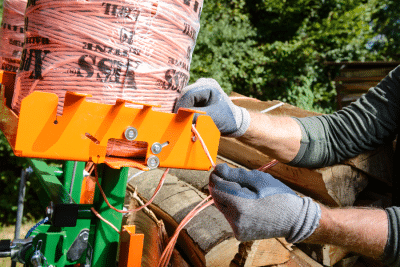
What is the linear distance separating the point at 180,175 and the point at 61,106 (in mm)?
1661

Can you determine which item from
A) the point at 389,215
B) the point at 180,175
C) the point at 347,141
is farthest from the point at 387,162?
the point at 180,175

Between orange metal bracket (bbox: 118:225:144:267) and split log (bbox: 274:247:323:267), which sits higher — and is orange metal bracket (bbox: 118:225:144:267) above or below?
above

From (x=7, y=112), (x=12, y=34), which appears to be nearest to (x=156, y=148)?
(x=7, y=112)

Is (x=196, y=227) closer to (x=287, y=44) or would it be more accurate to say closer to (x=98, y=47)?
(x=98, y=47)

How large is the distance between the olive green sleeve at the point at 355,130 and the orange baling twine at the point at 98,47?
114 cm

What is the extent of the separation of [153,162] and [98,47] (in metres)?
0.38

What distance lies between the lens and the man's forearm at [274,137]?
1.74m

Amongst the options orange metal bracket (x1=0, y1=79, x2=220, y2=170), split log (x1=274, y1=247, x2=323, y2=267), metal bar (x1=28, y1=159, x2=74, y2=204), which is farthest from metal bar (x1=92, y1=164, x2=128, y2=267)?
split log (x1=274, y1=247, x2=323, y2=267)

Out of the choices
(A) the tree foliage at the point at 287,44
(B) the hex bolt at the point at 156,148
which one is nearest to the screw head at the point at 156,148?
(B) the hex bolt at the point at 156,148

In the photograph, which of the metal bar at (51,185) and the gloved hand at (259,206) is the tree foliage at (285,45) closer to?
the metal bar at (51,185)

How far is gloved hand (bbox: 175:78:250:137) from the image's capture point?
1188 millimetres

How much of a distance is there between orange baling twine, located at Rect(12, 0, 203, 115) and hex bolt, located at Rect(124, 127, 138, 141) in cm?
10

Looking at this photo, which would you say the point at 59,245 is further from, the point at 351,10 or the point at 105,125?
the point at 351,10

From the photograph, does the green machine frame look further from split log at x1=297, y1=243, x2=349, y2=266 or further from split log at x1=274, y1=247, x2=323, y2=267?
split log at x1=297, y1=243, x2=349, y2=266
